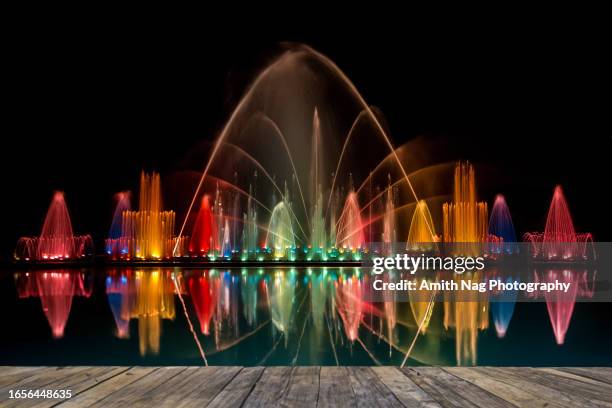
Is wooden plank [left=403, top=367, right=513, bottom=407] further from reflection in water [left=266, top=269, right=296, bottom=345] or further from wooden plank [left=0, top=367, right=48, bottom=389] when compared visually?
reflection in water [left=266, top=269, right=296, bottom=345]

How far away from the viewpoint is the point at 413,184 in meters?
50.8

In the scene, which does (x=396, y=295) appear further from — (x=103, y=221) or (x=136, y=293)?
(x=103, y=221)

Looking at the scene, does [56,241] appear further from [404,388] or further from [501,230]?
[404,388]

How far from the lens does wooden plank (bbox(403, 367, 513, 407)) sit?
15.2ft

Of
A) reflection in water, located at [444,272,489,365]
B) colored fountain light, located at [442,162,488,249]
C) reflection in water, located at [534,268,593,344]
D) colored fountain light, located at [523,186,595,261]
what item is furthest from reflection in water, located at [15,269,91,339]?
colored fountain light, located at [523,186,595,261]

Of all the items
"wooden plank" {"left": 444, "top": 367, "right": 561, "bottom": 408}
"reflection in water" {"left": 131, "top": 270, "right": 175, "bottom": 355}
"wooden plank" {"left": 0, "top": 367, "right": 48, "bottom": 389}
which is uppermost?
"wooden plank" {"left": 0, "top": 367, "right": 48, "bottom": 389}

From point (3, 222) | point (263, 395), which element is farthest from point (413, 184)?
point (263, 395)

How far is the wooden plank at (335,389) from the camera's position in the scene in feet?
15.3

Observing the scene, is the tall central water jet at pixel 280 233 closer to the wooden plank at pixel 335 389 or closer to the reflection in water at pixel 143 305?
the reflection in water at pixel 143 305

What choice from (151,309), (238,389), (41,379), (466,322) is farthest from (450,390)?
(151,309)

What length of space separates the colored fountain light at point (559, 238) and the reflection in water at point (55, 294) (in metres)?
34.4

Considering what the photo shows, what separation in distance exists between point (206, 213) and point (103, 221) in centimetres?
1553

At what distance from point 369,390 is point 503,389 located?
1.23 metres

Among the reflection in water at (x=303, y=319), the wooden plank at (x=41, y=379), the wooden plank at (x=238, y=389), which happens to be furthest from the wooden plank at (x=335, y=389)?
the reflection in water at (x=303, y=319)
